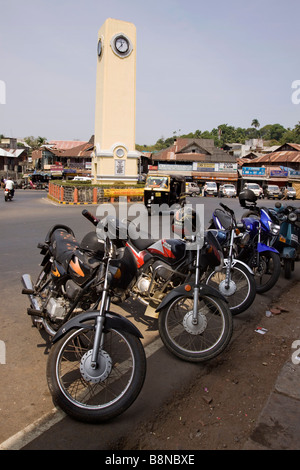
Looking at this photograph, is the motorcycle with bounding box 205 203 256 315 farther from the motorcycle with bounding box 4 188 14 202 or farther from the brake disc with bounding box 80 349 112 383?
the motorcycle with bounding box 4 188 14 202

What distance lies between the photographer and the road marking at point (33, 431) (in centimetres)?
229

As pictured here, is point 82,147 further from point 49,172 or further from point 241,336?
point 241,336

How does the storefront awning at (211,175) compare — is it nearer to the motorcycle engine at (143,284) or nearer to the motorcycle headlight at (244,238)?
the motorcycle headlight at (244,238)

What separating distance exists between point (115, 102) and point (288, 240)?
20.7 m

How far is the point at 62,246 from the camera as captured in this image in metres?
3.60

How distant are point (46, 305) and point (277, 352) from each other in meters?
2.42

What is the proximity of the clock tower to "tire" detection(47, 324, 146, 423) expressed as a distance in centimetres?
Answer: 2327

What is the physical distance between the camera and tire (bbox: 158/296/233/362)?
3350mm

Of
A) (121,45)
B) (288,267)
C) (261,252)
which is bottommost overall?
(288,267)

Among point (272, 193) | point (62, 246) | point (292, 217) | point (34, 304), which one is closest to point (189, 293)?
point (62, 246)

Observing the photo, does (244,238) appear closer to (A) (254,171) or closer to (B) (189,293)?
(B) (189,293)

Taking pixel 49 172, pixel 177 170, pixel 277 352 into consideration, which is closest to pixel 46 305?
pixel 277 352

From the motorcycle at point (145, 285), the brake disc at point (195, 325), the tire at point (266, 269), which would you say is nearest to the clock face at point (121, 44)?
the tire at point (266, 269)

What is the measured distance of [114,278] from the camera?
289cm
